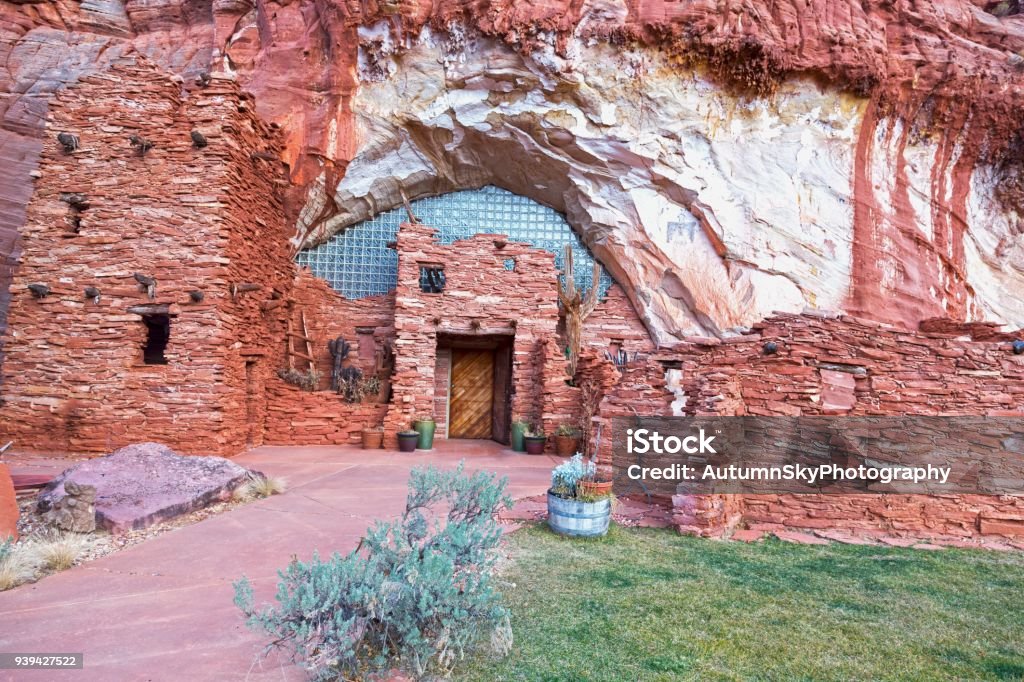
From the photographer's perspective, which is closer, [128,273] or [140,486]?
[140,486]

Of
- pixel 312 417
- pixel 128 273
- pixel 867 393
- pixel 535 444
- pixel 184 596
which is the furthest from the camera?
pixel 312 417

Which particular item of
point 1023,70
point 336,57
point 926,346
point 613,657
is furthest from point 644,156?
point 613,657

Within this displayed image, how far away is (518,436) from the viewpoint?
34.6ft

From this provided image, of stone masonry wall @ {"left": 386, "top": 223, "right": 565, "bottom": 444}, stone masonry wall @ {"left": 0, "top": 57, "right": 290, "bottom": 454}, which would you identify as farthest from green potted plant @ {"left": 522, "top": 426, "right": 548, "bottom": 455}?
stone masonry wall @ {"left": 0, "top": 57, "right": 290, "bottom": 454}

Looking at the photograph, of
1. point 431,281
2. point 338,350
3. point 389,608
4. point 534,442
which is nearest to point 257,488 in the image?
point 389,608

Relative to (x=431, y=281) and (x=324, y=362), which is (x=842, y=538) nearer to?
(x=431, y=281)

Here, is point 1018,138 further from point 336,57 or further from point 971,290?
point 336,57

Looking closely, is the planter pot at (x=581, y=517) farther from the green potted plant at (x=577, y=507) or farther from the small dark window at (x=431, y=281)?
the small dark window at (x=431, y=281)

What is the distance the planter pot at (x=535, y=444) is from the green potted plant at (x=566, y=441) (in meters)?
0.29

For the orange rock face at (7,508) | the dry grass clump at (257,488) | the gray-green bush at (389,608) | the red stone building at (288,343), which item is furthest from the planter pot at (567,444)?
the orange rock face at (7,508)

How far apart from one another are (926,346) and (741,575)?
11.8 ft

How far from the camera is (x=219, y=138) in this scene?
8875mm

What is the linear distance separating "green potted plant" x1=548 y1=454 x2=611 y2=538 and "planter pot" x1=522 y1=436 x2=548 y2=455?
5.29 meters

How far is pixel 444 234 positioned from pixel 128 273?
24.6 ft
